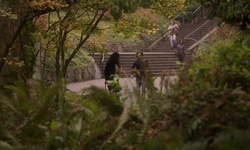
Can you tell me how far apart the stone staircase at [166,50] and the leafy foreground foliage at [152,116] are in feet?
72.2

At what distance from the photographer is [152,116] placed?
8.75ft

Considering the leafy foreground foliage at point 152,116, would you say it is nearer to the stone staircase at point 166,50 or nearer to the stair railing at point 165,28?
the stone staircase at point 166,50

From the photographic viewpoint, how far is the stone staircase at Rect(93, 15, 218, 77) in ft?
90.0

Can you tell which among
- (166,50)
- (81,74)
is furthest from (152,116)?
(166,50)

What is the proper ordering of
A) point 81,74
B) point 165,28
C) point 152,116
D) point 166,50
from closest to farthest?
point 152,116
point 81,74
point 166,50
point 165,28

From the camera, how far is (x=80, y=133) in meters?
2.58

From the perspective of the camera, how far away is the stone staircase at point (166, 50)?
1080 inches

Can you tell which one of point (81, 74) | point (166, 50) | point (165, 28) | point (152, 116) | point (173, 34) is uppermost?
point (165, 28)

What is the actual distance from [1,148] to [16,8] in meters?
8.41

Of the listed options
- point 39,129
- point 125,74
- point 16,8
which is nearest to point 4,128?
point 39,129

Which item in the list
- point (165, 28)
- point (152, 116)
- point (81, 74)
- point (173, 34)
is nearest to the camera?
point (152, 116)

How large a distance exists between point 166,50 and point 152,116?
2882 centimetres

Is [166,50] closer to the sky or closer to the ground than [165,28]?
closer to the ground

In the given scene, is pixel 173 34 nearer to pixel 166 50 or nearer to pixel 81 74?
pixel 166 50
